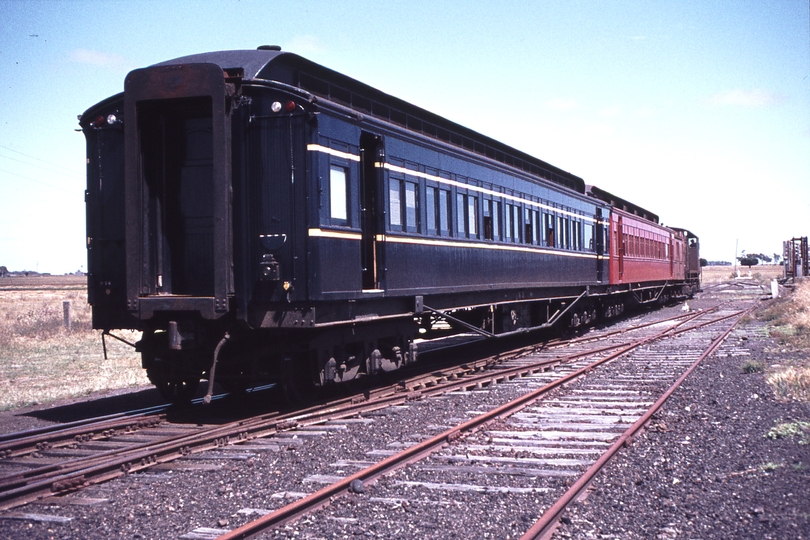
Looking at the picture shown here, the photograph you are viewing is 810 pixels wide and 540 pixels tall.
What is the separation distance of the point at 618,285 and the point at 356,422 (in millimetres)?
Result: 17665

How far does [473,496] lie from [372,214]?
514cm

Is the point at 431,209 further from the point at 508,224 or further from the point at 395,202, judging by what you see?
the point at 508,224

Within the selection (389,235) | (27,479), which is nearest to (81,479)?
(27,479)

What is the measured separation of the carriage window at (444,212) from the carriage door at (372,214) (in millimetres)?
2036

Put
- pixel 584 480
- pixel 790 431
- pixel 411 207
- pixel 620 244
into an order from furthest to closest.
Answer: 1. pixel 620 244
2. pixel 411 207
3. pixel 790 431
4. pixel 584 480

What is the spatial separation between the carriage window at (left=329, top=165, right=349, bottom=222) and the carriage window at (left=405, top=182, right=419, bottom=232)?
5.40ft

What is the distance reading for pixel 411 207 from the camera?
11.0 m

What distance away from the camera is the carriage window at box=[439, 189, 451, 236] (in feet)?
39.3

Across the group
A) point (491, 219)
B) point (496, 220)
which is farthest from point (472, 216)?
point (496, 220)

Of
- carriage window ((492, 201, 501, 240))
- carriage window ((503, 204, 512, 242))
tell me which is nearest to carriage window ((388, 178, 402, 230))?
carriage window ((492, 201, 501, 240))

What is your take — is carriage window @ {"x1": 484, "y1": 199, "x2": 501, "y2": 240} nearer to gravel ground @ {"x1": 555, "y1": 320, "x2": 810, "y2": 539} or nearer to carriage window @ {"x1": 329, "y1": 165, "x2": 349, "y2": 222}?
carriage window @ {"x1": 329, "y1": 165, "x2": 349, "y2": 222}

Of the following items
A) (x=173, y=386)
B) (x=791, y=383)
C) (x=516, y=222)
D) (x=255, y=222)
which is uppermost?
(x=516, y=222)

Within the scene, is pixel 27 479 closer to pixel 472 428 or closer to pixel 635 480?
pixel 472 428

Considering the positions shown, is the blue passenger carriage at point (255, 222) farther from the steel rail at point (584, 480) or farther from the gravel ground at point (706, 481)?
the gravel ground at point (706, 481)
